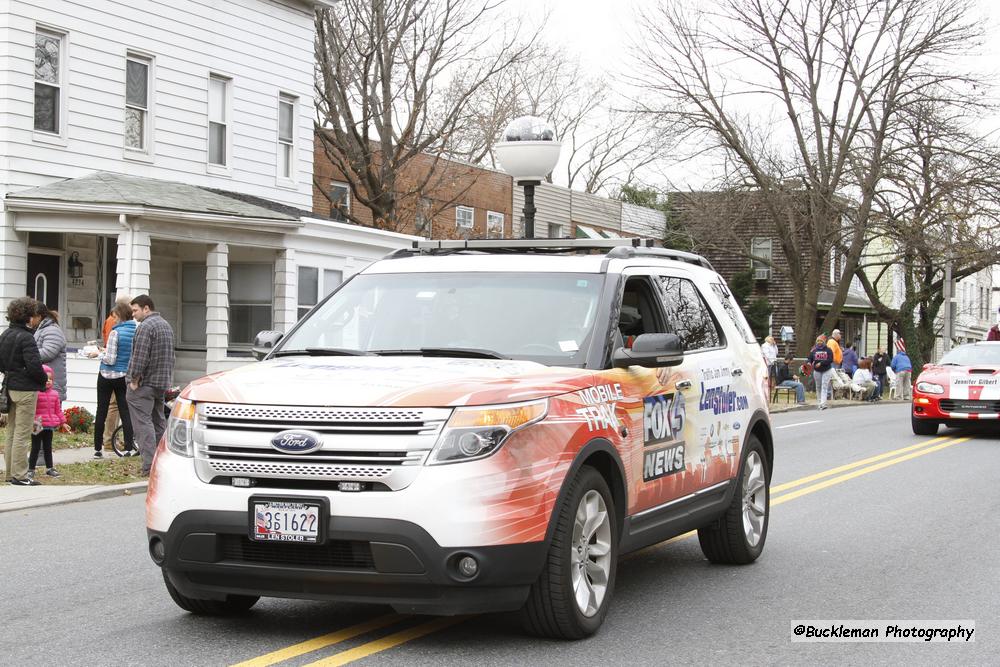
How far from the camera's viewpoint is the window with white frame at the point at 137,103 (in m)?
21.7

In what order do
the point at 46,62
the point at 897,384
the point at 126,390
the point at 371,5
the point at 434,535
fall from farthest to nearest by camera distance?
the point at 897,384, the point at 371,5, the point at 46,62, the point at 126,390, the point at 434,535

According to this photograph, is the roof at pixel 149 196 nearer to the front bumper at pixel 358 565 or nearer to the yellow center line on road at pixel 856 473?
the yellow center line on road at pixel 856 473

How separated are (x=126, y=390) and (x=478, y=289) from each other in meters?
8.42

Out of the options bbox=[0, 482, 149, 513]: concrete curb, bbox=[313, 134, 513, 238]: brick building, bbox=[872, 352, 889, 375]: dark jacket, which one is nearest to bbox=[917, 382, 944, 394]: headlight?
bbox=[0, 482, 149, 513]: concrete curb

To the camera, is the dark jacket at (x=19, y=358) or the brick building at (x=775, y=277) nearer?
the dark jacket at (x=19, y=358)

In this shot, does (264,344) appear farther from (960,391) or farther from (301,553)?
(960,391)

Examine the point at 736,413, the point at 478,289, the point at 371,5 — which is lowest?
the point at 736,413

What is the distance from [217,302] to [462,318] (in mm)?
15673

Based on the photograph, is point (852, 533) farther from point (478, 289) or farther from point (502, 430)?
point (502, 430)

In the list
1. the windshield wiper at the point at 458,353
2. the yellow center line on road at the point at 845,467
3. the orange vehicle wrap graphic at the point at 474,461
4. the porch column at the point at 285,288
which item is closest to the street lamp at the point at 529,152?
the yellow center line on road at the point at 845,467

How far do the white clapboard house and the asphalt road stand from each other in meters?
8.71

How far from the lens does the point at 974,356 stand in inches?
824

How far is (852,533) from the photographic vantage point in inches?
390

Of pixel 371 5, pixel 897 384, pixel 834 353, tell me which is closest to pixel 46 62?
pixel 371 5
